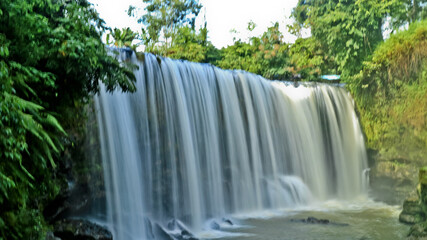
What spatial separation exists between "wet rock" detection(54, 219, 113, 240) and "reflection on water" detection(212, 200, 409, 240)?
9.51 ft

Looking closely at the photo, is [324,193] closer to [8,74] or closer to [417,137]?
[417,137]

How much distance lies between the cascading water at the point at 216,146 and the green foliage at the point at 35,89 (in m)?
2.15

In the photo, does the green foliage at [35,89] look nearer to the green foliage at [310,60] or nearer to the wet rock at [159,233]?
the wet rock at [159,233]

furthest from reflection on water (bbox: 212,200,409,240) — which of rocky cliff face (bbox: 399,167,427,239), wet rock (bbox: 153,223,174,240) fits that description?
wet rock (bbox: 153,223,174,240)

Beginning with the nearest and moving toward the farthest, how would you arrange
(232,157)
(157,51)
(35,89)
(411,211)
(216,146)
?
(35,89) → (411,211) → (216,146) → (232,157) → (157,51)

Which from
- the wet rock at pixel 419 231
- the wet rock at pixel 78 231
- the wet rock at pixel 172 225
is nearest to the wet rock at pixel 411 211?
the wet rock at pixel 419 231

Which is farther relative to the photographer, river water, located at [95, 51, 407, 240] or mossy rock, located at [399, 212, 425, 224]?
mossy rock, located at [399, 212, 425, 224]

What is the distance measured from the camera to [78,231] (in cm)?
668

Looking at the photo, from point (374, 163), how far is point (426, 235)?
7.44 metres

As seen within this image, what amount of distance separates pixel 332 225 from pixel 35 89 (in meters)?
7.19

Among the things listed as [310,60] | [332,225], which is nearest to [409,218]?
[332,225]

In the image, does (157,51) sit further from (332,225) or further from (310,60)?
(332,225)

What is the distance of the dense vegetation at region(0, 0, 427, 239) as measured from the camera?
4699 millimetres

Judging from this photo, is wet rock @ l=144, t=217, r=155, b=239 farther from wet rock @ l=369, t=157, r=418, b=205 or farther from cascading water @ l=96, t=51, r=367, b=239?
wet rock @ l=369, t=157, r=418, b=205
